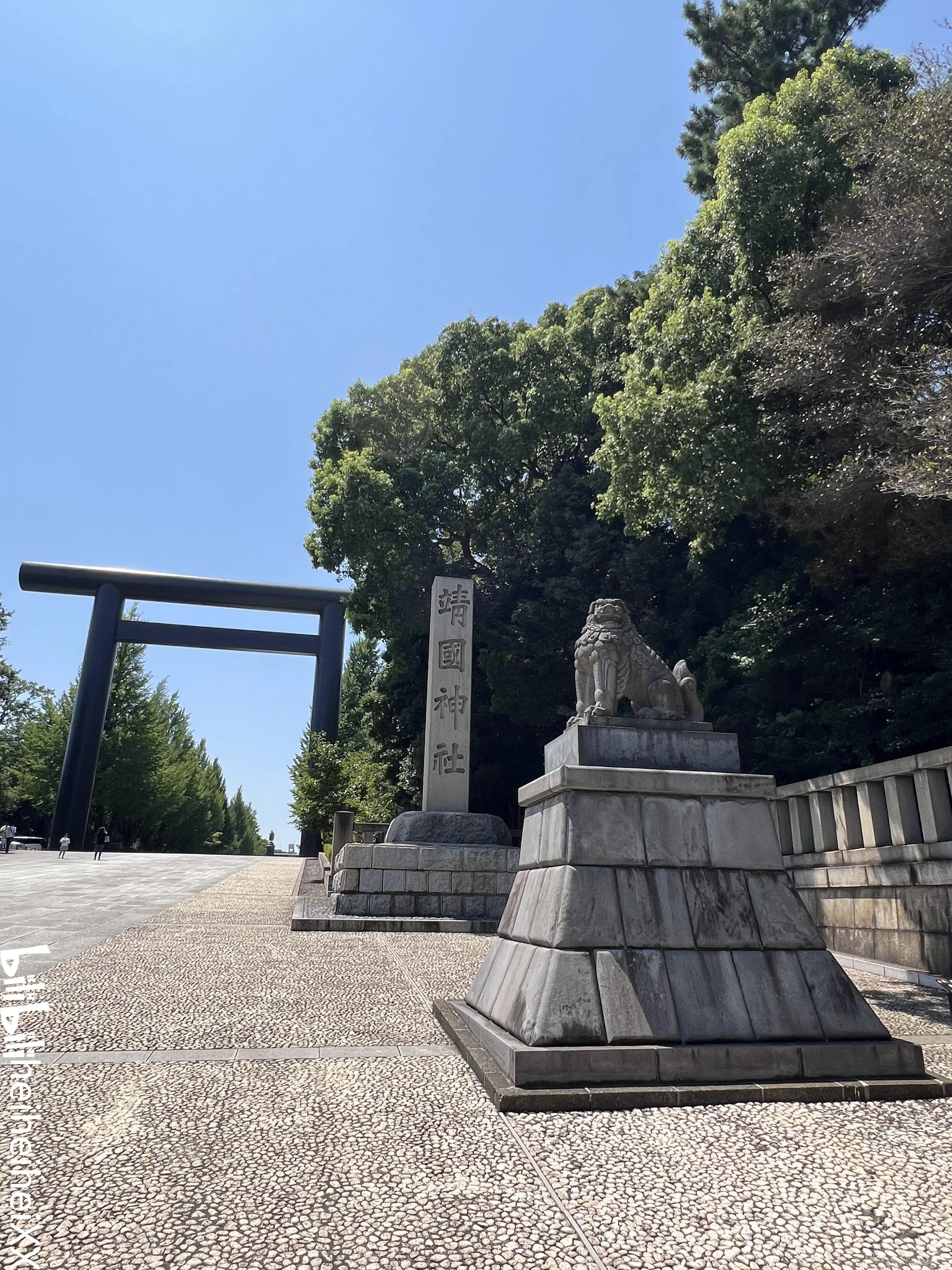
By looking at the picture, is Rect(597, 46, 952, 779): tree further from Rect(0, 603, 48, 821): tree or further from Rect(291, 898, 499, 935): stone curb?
Rect(0, 603, 48, 821): tree

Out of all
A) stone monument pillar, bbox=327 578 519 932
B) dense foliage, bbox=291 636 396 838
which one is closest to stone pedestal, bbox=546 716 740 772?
stone monument pillar, bbox=327 578 519 932

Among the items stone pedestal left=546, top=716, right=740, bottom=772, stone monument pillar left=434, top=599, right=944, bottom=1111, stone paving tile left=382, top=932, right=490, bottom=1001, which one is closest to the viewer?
stone monument pillar left=434, top=599, right=944, bottom=1111

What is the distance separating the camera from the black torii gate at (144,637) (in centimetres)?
2586

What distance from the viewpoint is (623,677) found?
4.58 m

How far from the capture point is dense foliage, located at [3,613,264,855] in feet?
97.0

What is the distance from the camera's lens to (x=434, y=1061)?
136 inches

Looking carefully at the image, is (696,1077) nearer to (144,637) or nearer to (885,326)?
Answer: (885,326)

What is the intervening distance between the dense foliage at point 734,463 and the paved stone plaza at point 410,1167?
598cm

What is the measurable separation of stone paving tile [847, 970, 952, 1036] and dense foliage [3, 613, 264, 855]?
28.4m

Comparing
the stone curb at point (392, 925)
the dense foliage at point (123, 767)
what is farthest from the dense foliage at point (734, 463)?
the dense foliage at point (123, 767)

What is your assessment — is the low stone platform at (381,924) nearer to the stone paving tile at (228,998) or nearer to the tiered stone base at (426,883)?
the tiered stone base at (426,883)

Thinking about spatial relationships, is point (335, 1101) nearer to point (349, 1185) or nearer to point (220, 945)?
point (349, 1185)

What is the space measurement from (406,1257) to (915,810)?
19.5 ft

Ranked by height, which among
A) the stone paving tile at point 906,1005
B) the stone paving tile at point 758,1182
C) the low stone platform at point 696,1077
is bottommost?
the stone paving tile at point 758,1182
